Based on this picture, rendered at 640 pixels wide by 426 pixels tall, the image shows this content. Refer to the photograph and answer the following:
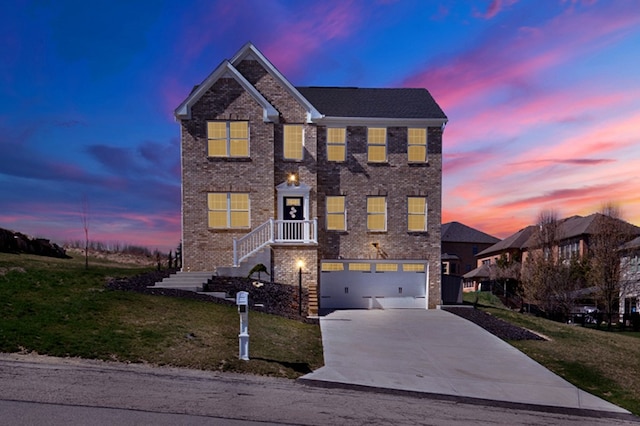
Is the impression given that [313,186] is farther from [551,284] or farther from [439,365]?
[551,284]

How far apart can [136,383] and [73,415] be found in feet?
6.59

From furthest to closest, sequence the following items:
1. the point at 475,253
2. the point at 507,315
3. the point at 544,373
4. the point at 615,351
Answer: the point at 475,253
the point at 507,315
the point at 615,351
the point at 544,373

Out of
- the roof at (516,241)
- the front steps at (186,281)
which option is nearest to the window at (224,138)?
the front steps at (186,281)

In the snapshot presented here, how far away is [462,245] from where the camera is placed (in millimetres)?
75250

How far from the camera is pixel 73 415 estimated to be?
7.24 meters

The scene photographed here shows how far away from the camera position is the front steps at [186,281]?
20062 millimetres

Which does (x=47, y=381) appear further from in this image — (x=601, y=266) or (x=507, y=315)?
(x=601, y=266)

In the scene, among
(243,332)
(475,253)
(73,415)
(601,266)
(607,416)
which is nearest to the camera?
(73,415)

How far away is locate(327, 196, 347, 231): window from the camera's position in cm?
2492

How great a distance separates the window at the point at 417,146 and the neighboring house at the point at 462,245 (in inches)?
2010

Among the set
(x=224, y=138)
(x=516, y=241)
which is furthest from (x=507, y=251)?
(x=224, y=138)

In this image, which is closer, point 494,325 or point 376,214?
point 494,325

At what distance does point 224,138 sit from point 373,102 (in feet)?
27.2

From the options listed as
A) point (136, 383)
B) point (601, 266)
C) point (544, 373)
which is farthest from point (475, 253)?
point (136, 383)
